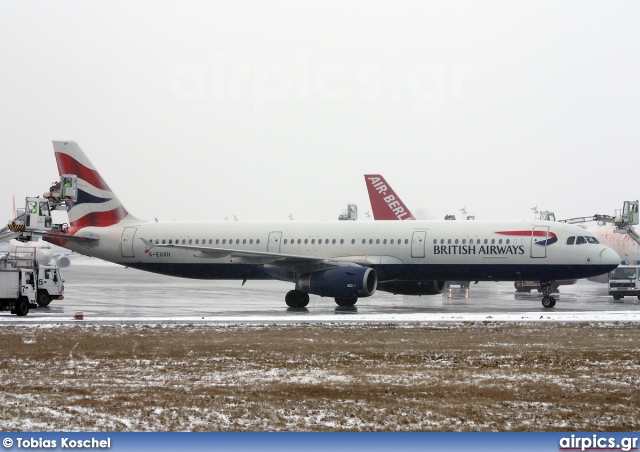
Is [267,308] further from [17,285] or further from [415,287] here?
[17,285]

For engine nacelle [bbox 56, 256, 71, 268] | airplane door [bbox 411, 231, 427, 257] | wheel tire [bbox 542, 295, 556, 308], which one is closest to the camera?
wheel tire [bbox 542, 295, 556, 308]

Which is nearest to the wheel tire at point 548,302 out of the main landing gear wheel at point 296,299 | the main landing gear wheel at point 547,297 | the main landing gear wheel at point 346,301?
the main landing gear wheel at point 547,297

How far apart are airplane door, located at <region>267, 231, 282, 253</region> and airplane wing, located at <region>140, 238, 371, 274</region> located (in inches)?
60.1

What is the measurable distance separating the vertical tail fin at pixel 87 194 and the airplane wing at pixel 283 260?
554 centimetres

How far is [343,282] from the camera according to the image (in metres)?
39.1

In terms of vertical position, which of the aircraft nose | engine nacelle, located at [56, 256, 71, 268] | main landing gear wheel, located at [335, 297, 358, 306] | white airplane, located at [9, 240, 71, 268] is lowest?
engine nacelle, located at [56, 256, 71, 268]

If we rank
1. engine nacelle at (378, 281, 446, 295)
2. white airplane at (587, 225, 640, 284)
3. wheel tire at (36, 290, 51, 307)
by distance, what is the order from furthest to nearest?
1. white airplane at (587, 225, 640, 284)
2. engine nacelle at (378, 281, 446, 295)
3. wheel tire at (36, 290, 51, 307)

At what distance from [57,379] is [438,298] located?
36.5m

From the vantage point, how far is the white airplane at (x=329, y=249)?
131ft

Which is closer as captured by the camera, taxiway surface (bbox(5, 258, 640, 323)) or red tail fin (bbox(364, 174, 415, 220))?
taxiway surface (bbox(5, 258, 640, 323))

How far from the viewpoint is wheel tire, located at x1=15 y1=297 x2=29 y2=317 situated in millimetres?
34625

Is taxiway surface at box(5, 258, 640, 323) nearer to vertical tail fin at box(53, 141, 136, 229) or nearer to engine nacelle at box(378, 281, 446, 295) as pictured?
engine nacelle at box(378, 281, 446, 295)

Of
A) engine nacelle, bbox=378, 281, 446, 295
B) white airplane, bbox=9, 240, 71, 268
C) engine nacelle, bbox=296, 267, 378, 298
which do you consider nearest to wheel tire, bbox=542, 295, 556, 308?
engine nacelle, bbox=378, 281, 446, 295

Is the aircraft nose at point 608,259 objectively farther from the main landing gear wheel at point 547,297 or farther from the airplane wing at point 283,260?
the airplane wing at point 283,260
